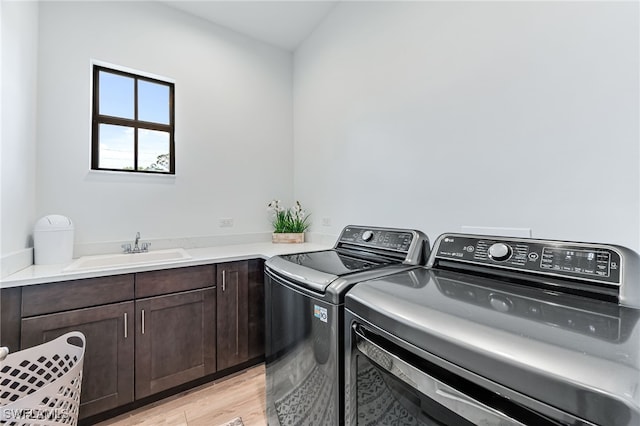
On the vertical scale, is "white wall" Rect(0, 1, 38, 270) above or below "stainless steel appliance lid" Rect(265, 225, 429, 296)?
above

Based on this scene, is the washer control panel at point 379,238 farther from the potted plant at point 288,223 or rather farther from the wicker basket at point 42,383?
the wicker basket at point 42,383

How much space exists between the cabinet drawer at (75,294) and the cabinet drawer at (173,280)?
0.20ft

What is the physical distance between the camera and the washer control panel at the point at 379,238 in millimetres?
1412

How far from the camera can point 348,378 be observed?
93 centimetres

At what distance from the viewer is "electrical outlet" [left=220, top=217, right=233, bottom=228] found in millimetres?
2555

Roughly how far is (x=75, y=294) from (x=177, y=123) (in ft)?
4.95

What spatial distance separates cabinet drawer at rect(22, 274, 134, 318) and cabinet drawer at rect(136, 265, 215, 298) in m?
0.06

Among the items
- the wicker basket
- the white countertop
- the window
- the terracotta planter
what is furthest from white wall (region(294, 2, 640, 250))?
the wicker basket

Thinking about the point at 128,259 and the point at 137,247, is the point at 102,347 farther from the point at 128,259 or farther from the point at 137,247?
the point at 137,247

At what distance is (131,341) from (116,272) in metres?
0.43

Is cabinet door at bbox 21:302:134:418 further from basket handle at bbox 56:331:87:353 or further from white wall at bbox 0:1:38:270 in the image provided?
white wall at bbox 0:1:38:270

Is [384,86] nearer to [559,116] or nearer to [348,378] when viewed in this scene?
[559,116]

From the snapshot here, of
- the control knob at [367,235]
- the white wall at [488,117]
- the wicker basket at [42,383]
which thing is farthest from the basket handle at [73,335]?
the white wall at [488,117]

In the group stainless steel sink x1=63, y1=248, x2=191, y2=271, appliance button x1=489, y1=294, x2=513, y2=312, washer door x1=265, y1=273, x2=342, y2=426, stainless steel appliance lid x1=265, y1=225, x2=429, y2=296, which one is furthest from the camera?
stainless steel sink x1=63, y1=248, x2=191, y2=271
